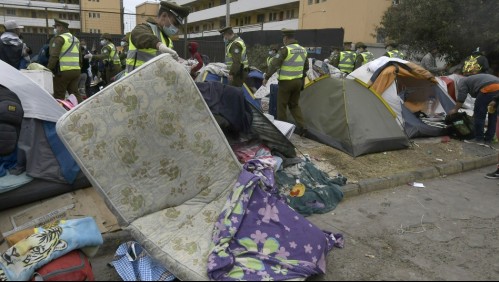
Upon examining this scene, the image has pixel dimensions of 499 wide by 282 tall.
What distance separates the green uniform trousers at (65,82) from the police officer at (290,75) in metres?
3.29

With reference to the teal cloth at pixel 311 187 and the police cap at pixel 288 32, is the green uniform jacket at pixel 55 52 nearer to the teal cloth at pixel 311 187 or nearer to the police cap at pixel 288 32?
the police cap at pixel 288 32

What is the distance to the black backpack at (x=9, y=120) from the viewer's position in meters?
3.07

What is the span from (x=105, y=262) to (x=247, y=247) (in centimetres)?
118

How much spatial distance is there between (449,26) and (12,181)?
13.5 meters

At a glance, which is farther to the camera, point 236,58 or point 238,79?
point 238,79

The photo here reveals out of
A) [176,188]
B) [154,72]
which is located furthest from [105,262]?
[154,72]

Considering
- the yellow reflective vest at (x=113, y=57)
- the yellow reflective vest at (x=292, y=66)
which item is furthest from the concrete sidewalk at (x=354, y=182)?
the yellow reflective vest at (x=113, y=57)

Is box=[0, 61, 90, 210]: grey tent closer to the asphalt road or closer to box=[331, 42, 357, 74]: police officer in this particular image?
the asphalt road

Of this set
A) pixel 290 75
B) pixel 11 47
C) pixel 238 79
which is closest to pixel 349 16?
pixel 238 79

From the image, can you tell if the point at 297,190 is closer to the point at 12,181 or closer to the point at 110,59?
the point at 12,181

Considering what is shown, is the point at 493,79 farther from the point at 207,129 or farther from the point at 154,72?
the point at 154,72

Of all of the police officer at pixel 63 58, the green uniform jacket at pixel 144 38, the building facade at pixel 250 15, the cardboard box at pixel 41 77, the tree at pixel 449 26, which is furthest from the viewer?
the building facade at pixel 250 15

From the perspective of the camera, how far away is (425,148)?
6477 mm

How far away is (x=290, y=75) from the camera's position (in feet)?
20.6
